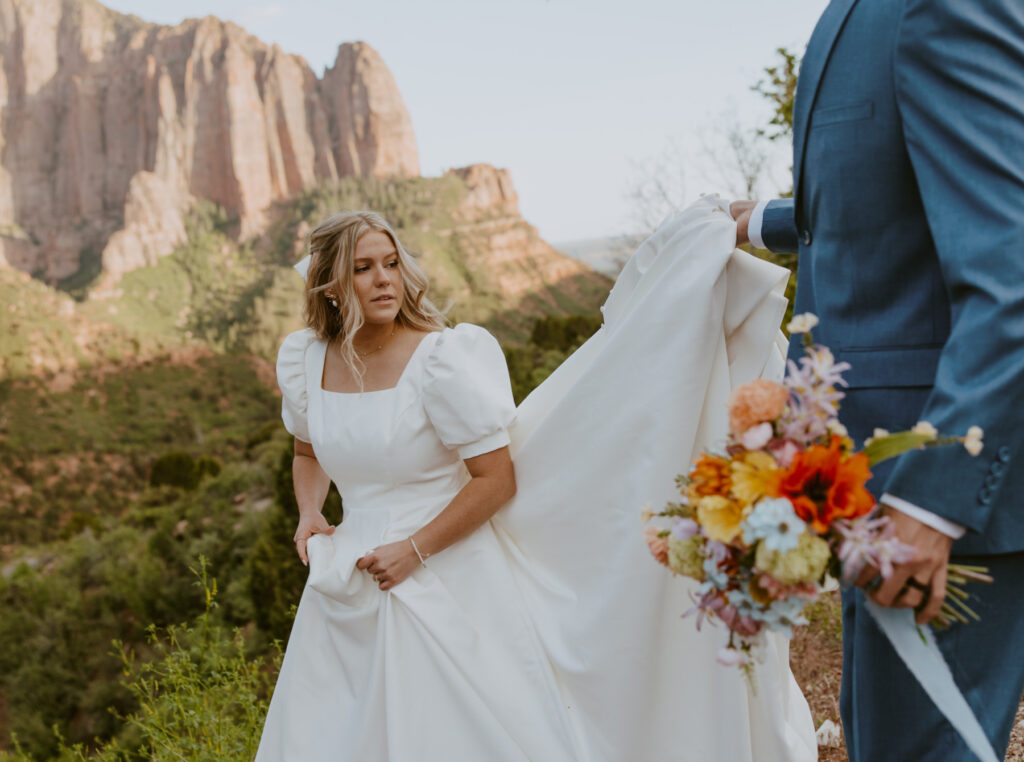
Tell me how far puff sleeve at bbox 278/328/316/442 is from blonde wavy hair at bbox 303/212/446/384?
0.07 metres

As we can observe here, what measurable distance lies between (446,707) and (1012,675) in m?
1.24

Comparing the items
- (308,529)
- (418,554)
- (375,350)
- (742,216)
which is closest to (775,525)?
(742,216)

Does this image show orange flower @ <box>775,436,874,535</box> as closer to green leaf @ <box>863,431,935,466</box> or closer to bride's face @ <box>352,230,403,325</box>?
green leaf @ <box>863,431,935,466</box>

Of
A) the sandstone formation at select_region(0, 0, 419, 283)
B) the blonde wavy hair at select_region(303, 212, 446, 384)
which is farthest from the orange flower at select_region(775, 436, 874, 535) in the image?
the sandstone formation at select_region(0, 0, 419, 283)

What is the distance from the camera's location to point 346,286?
7.98 ft

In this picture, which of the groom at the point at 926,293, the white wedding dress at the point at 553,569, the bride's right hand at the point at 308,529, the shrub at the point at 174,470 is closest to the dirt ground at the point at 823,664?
the white wedding dress at the point at 553,569

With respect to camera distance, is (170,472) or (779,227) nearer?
(779,227)

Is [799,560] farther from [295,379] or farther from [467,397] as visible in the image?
[295,379]

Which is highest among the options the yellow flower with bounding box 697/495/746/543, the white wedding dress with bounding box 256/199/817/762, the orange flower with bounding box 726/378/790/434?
the orange flower with bounding box 726/378/790/434

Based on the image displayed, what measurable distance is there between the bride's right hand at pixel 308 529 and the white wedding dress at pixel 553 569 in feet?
0.30

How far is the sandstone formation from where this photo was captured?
80.4 meters

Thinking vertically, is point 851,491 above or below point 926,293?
below

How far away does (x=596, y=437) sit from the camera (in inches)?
75.5

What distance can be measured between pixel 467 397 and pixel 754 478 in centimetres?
121
